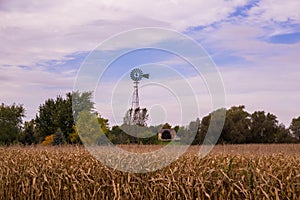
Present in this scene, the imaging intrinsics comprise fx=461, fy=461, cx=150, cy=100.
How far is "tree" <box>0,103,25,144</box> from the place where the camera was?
3203 centimetres

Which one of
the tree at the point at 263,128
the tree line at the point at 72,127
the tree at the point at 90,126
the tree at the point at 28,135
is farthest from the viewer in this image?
the tree at the point at 28,135

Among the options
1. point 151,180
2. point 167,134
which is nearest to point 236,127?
point 167,134

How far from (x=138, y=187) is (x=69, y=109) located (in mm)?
24643

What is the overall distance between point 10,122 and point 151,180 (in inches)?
1140

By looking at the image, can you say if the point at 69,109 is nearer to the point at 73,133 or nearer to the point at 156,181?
the point at 73,133

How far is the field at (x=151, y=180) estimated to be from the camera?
653cm

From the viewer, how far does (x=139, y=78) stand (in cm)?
1144

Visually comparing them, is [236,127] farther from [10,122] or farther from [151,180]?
[151,180]

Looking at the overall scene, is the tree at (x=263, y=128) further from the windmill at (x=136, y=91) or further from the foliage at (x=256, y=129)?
the windmill at (x=136, y=91)

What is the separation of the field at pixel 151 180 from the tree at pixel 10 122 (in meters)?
22.6

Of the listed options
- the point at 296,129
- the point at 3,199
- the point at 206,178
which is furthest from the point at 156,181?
the point at 296,129

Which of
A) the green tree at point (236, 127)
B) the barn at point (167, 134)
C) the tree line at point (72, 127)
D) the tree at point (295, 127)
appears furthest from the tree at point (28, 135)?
the barn at point (167, 134)

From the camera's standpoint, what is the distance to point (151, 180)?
24.2ft

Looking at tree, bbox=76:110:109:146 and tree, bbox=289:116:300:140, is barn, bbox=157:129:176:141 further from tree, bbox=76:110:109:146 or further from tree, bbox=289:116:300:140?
tree, bbox=289:116:300:140
